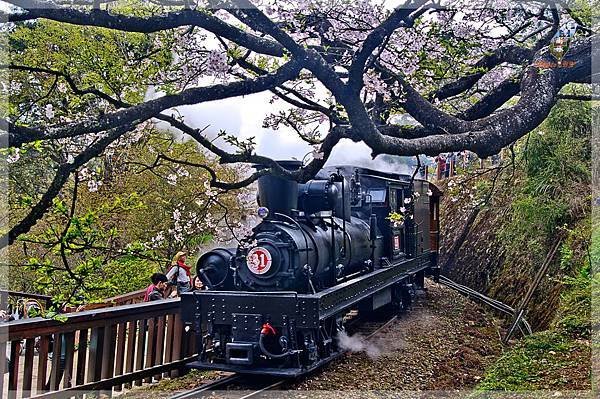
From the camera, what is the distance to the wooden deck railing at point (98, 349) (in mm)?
5516

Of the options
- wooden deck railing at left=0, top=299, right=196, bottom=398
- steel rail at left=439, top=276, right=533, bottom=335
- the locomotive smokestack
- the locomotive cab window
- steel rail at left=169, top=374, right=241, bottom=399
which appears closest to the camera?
wooden deck railing at left=0, top=299, right=196, bottom=398

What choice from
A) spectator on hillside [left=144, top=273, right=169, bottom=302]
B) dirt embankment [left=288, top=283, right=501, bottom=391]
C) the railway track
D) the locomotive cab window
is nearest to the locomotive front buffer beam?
the railway track

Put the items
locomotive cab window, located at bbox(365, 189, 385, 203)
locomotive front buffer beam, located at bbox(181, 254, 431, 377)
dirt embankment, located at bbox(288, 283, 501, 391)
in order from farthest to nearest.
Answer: locomotive cab window, located at bbox(365, 189, 385, 203) → dirt embankment, located at bbox(288, 283, 501, 391) → locomotive front buffer beam, located at bbox(181, 254, 431, 377)

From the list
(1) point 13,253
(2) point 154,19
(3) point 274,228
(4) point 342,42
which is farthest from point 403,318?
(2) point 154,19

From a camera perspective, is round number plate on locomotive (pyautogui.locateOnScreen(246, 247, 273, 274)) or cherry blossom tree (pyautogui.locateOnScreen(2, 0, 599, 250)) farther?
round number plate on locomotive (pyautogui.locateOnScreen(246, 247, 273, 274))

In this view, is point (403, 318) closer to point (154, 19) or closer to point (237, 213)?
point (237, 213)

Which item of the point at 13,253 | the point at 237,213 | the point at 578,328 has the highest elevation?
the point at 237,213

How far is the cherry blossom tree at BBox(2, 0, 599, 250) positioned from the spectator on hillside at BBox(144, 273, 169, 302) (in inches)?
106

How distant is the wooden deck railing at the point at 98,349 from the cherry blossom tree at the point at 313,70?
4.17ft

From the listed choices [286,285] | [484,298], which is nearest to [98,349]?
[286,285]

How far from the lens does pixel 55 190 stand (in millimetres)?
4004

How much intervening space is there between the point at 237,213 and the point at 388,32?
10436 mm

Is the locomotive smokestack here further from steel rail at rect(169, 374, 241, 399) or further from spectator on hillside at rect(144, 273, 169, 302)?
steel rail at rect(169, 374, 241, 399)

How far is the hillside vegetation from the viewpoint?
22.8 ft
